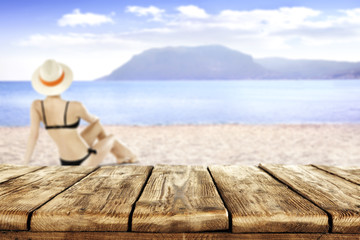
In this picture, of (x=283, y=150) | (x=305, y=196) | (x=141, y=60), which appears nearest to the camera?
(x=305, y=196)

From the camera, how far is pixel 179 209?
845 millimetres

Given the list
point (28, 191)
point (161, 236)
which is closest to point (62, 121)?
point (28, 191)

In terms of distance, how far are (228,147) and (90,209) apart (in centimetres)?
666

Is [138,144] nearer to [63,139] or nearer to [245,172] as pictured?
[63,139]

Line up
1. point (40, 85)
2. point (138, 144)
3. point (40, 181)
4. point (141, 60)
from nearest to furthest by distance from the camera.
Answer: point (40, 181) < point (40, 85) < point (138, 144) < point (141, 60)

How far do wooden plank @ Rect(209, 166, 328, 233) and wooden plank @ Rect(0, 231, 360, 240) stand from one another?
17 mm

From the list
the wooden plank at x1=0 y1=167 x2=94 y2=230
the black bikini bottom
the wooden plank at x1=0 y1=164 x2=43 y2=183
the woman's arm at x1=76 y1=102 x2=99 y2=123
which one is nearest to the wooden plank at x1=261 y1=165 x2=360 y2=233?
the wooden plank at x1=0 y1=167 x2=94 y2=230

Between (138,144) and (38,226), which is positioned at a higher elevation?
(38,226)

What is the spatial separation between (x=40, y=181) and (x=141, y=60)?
169669 millimetres

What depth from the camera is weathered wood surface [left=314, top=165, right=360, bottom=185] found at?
3.98ft

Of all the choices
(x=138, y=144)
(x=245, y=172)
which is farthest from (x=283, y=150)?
(x=245, y=172)

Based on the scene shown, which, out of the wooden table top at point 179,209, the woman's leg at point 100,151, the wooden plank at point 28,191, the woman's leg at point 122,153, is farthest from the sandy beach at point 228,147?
the wooden table top at point 179,209

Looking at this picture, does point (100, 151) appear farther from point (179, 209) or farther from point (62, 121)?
point (179, 209)

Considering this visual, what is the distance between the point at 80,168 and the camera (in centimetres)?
137
